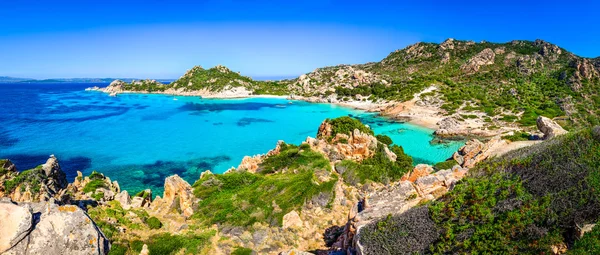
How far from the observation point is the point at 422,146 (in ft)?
124

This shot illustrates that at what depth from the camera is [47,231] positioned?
27.7ft

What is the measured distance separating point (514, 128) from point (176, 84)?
134 metres

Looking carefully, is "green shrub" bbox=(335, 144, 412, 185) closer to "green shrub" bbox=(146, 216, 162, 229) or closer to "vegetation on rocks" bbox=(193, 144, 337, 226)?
"vegetation on rocks" bbox=(193, 144, 337, 226)

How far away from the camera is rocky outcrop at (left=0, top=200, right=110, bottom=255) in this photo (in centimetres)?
770

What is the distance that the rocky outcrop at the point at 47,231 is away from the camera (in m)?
7.70

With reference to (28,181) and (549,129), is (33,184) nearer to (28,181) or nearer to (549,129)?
A: (28,181)

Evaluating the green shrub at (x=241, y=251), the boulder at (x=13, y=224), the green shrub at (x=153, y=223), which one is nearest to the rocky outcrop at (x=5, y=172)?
the green shrub at (x=153, y=223)

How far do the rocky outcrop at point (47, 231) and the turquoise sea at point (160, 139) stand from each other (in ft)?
57.9

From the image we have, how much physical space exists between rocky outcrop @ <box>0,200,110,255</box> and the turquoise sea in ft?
Answer: 57.9

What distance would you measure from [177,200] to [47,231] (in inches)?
334

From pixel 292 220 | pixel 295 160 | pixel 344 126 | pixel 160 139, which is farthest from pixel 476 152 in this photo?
pixel 160 139

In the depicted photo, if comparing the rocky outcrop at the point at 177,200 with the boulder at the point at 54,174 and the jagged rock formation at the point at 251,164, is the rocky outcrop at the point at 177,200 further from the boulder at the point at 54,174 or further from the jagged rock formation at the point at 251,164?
the boulder at the point at 54,174

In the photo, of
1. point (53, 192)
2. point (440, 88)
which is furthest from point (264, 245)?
point (440, 88)

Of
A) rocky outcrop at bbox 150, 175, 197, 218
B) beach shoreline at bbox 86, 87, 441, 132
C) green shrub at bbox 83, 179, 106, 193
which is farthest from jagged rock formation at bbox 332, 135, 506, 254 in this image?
beach shoreline at bbox 86, 87, 441, 132
